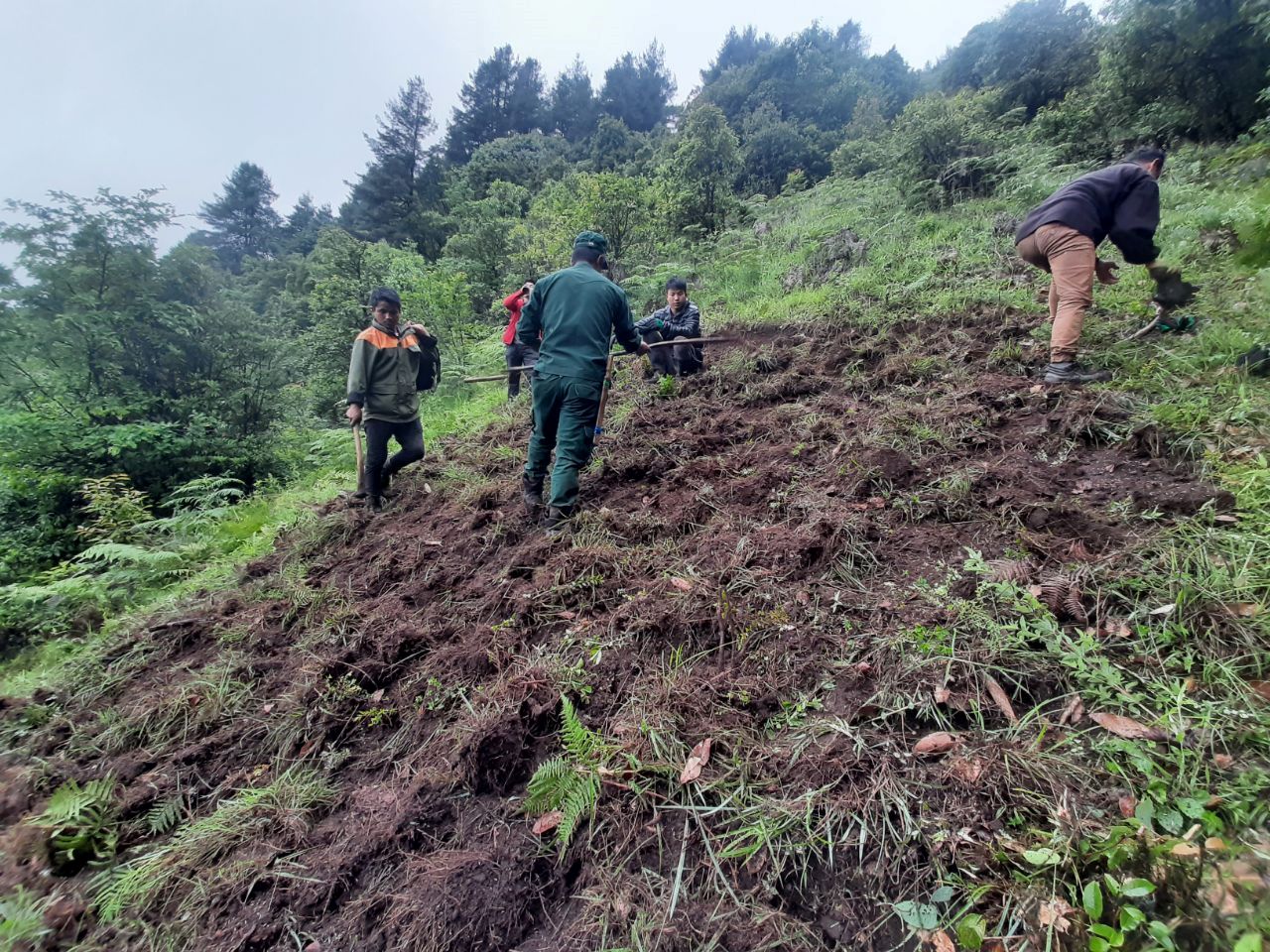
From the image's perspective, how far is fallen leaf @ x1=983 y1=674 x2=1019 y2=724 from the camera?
1.80 meters

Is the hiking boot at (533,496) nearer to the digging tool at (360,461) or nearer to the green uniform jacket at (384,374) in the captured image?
the green uniform jacket at (384,374)

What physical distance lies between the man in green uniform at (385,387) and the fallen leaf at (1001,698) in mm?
4774

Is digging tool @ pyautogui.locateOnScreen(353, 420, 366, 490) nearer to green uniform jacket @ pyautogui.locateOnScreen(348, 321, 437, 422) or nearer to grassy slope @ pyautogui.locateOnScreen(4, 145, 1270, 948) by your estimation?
green uniform jacket @ pyautogui.locateOnScreen(348, 321, 437, 422)

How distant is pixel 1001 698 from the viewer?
184 centimetres

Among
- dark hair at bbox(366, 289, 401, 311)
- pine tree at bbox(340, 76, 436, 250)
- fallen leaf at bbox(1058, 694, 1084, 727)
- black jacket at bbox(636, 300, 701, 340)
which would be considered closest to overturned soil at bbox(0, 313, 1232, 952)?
fallen leaf at bbox(1058, 694, 1084, 727)

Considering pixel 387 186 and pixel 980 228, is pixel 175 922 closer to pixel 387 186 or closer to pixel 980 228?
pixel 980 228

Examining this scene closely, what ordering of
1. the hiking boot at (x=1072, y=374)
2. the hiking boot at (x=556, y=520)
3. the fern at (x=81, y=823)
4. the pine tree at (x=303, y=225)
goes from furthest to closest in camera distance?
the pine tree at (x=303, y=225)
the hiking boot at (x=556, y=520)
the hiking boot at (x=1072, y=374)
the fern at (x=81, y=823)

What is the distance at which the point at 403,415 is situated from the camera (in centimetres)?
504

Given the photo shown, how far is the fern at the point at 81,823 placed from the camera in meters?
2.13

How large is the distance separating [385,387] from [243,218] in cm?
6316

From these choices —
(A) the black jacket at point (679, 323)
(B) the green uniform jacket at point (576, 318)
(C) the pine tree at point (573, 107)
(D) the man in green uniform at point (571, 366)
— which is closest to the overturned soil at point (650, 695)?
(D) the man in green uniform at point (571, 366)

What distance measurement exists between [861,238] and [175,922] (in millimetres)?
10837

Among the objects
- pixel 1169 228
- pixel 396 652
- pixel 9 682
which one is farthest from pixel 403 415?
pixel 1169 228

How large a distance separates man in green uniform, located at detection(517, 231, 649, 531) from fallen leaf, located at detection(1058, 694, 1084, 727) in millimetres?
2874
